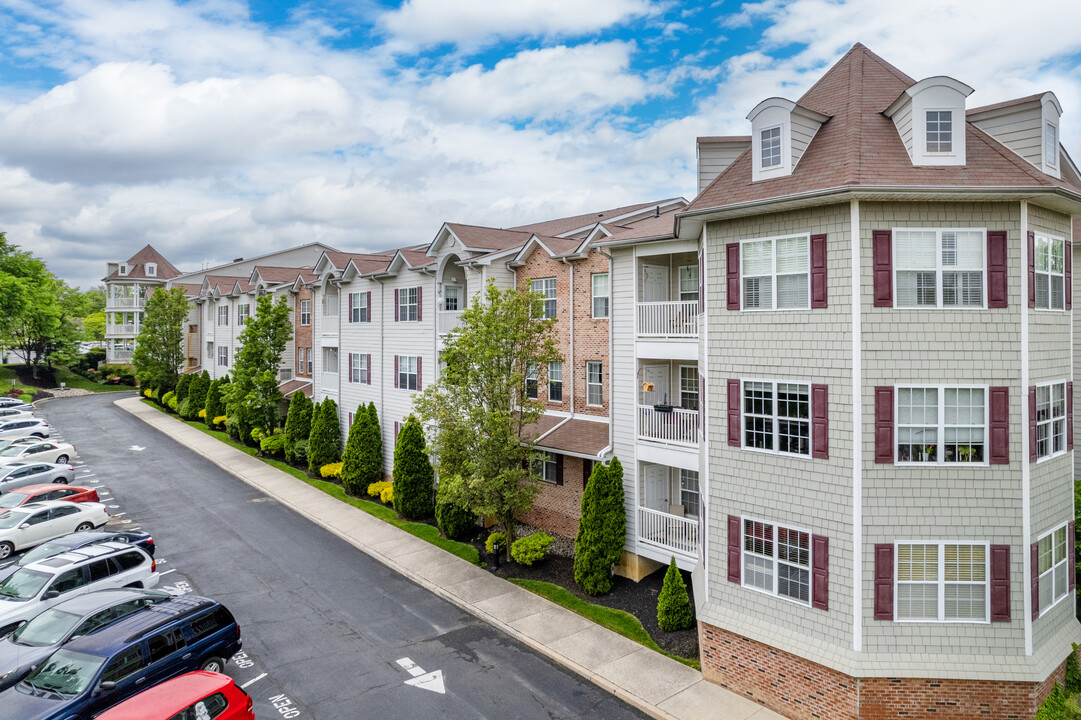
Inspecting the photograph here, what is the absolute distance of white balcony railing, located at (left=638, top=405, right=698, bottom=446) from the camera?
1808 centimetres

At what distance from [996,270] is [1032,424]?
312cm

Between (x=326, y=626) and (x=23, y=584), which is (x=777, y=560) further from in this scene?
(x=23, y=584)

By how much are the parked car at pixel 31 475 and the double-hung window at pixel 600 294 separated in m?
26.0

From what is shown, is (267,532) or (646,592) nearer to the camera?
(646,592)

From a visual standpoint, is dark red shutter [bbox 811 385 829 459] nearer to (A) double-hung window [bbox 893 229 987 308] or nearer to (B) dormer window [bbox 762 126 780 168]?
(A) double-hung window [bbox 893 229 987 308]

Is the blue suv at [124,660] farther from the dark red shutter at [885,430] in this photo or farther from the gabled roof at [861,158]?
the dark red shutter at [885,430]

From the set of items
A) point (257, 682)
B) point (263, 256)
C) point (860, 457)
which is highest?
point (263, 256)

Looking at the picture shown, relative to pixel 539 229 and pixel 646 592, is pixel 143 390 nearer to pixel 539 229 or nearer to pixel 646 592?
pixel 539 229

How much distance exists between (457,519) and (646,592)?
7954mm

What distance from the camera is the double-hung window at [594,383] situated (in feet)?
71.8

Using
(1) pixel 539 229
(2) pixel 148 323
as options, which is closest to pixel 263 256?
(2) pixel 148 323

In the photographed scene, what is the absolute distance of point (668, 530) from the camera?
60.6 feet

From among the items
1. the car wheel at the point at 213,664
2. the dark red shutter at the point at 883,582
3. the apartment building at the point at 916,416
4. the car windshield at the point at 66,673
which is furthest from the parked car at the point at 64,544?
the dark red shutter at the point at 883,582

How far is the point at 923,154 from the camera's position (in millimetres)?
12547
